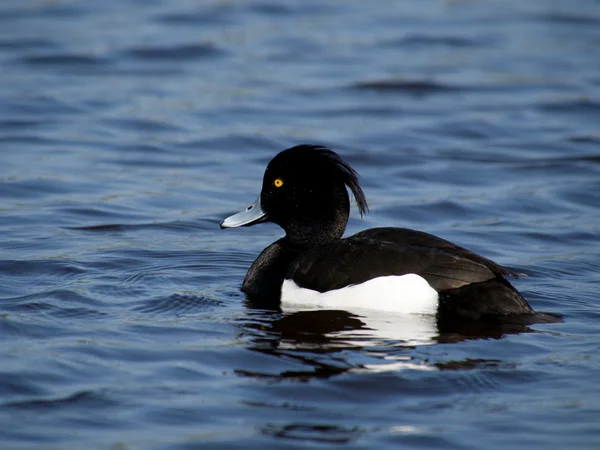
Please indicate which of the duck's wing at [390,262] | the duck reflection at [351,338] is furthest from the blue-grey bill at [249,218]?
the duck reflection at [351,338]

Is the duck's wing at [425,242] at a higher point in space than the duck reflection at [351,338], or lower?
higher

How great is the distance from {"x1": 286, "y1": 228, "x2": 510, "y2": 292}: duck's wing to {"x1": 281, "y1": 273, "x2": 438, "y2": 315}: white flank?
1.5 inches

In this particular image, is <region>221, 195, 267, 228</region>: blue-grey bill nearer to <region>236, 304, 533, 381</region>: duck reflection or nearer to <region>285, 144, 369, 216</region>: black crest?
<region>285, 144, 369, 216</region>: black crest

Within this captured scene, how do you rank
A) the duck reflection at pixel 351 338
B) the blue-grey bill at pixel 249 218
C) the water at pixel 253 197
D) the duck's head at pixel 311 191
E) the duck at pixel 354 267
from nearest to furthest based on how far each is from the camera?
1. the water at pixel 253 197
2. the duck reflection at pixel 351 338
3. the duck at pixel 354 267
4. the duck's head at pixel 311 191
5. the blue-grey bill at pixel 249 218

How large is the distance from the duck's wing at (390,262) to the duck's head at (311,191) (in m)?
0.42

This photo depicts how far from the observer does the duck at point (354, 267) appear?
6453 mm

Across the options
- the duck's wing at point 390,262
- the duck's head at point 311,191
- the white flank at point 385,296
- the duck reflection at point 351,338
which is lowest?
the duck reflection at point 351,338

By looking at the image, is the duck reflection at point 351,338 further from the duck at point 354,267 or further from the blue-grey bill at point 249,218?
the blue-grey bill at point 249,218

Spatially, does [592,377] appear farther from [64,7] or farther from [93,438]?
[64,7]

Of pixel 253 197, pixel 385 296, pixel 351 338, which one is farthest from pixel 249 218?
pixel 253 197

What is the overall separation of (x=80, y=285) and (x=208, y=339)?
145 centimetres

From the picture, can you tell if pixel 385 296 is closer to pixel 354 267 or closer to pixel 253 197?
pixel 354 267

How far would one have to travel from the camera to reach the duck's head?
282 inches

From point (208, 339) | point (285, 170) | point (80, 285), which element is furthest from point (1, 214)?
point (208, 339)
